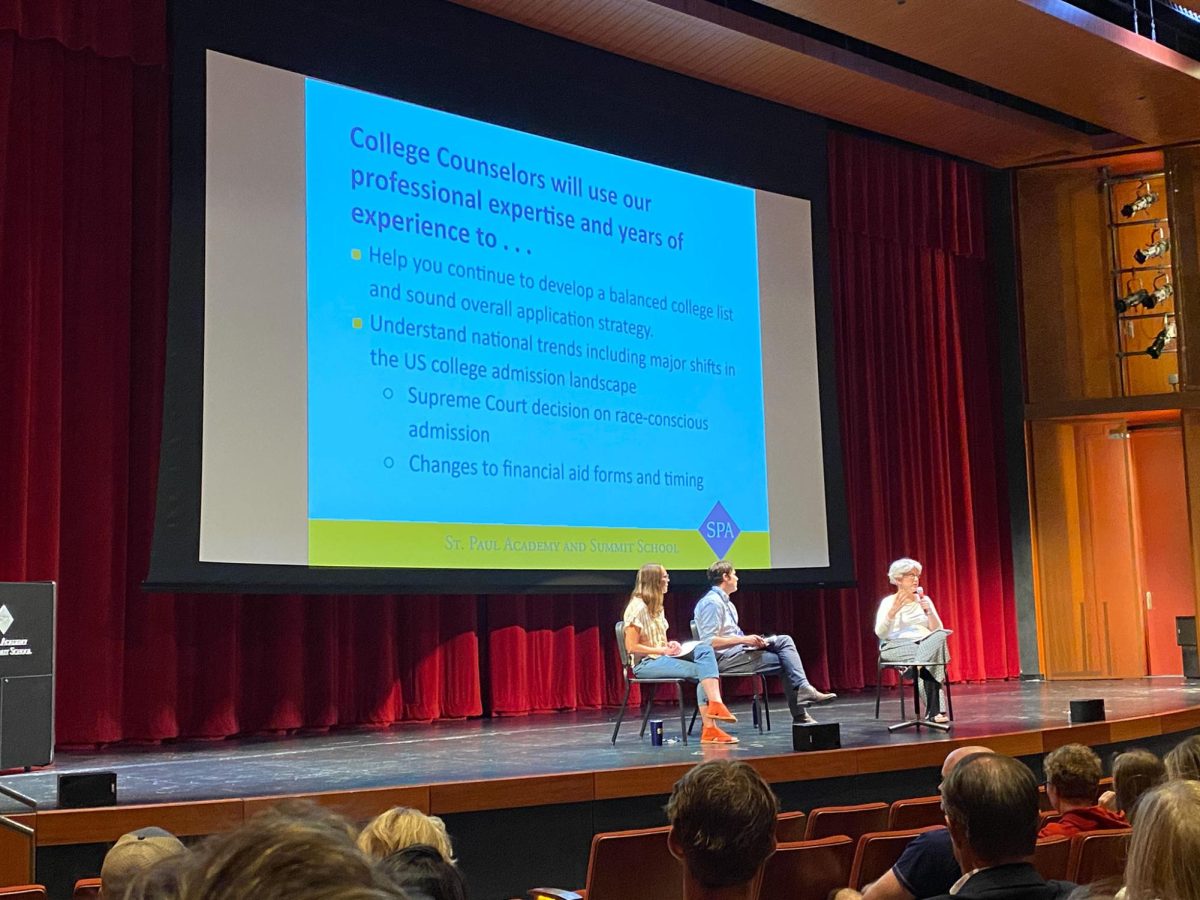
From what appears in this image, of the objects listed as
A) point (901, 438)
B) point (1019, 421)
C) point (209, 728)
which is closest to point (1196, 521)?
point (1019, 421)

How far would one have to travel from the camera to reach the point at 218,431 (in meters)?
5.76

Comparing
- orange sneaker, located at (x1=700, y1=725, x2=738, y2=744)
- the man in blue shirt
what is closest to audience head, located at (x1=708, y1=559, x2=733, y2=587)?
the man in blue shirt

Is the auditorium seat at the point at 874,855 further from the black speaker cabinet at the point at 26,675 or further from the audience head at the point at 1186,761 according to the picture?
the black speaker cabinet at the point at 26,675

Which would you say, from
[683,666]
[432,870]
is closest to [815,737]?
[683,666]

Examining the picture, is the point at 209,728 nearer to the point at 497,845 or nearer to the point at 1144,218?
the point at 497,845

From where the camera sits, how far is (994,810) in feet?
6.59

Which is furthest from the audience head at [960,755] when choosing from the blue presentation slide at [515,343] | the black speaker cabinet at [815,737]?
the blue presentation slide at [515,343]

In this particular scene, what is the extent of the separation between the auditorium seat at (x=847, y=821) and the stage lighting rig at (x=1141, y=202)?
28.1 ft

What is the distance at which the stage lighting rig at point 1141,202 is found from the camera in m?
10.5

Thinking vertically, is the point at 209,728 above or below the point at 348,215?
below

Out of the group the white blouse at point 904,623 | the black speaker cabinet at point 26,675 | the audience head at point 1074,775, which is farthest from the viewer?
the white blouse at point 904,623

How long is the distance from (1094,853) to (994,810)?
69cm

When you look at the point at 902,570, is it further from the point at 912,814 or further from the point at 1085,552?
the point at 1085,552

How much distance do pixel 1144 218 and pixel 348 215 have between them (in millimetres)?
7231
